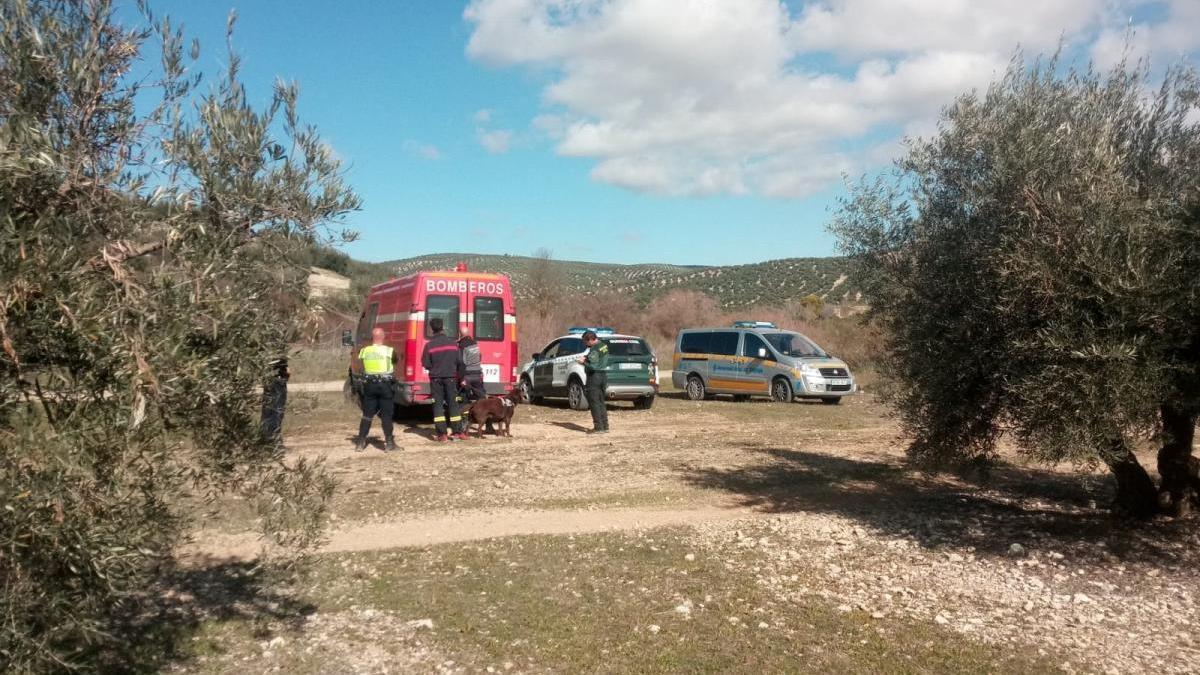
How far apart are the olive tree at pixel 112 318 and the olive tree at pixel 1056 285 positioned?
5.18m

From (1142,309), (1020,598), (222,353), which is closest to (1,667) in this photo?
(222,353)

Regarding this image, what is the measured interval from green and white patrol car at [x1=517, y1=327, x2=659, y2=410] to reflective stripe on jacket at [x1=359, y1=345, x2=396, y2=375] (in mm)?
6130

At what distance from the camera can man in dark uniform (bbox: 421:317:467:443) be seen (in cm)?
1302

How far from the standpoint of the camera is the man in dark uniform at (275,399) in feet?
12.9

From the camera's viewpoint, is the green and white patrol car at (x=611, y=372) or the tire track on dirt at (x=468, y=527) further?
the green and white patrol car at (x=611, y=372)

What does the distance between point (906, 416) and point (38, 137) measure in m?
7.39

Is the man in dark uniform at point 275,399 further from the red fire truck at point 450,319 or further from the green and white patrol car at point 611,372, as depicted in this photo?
the green and white patrol car at point 611,372

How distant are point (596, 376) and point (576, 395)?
4346 mm

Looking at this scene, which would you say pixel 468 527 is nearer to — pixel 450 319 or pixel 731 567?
pixel 731 567

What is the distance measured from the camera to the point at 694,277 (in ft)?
266

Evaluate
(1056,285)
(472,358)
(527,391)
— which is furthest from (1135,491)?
(527,391)

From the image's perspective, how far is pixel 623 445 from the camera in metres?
13.2

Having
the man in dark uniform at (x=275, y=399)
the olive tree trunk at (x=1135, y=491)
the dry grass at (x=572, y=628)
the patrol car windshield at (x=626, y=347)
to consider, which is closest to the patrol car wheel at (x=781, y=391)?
the patrol car windshield at (x=626, y=347)

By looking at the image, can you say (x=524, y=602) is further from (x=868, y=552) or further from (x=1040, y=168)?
(x=1040, y=168)
